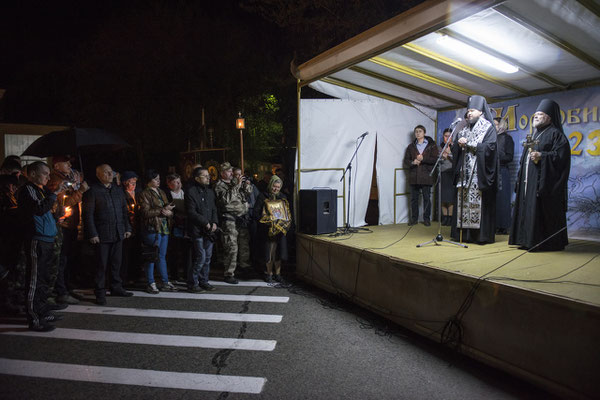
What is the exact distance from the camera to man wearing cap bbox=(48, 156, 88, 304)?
18.3 ft

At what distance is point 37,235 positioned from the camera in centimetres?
448

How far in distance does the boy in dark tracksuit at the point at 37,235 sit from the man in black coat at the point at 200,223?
6.32 feet

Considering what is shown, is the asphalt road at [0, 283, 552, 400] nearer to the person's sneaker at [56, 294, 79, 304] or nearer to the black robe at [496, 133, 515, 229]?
the person's sneaker at [56, 294, 79, 304]

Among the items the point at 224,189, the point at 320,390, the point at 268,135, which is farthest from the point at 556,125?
the point at 268,135

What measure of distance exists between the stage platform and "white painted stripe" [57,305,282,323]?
1468 millimetres

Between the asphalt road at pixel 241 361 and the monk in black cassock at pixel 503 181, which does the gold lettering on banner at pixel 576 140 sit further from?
the asphalt road at pixel 241 361

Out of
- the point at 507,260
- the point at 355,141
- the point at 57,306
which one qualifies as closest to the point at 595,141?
the point at 507,260

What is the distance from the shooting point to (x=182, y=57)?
672 inches

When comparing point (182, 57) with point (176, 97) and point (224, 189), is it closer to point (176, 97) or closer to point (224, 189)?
point (176, 97)

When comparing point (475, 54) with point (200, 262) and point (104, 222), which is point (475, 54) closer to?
point (200, 262)

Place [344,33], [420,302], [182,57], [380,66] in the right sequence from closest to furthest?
[420,302] → [380,66] → [344,33] → [182,57]

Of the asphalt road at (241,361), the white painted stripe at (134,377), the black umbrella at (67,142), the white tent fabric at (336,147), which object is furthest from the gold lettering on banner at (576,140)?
the black umbrella at (67,142)

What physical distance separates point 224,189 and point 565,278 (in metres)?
5.11

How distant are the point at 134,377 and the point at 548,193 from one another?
5.52 meters
